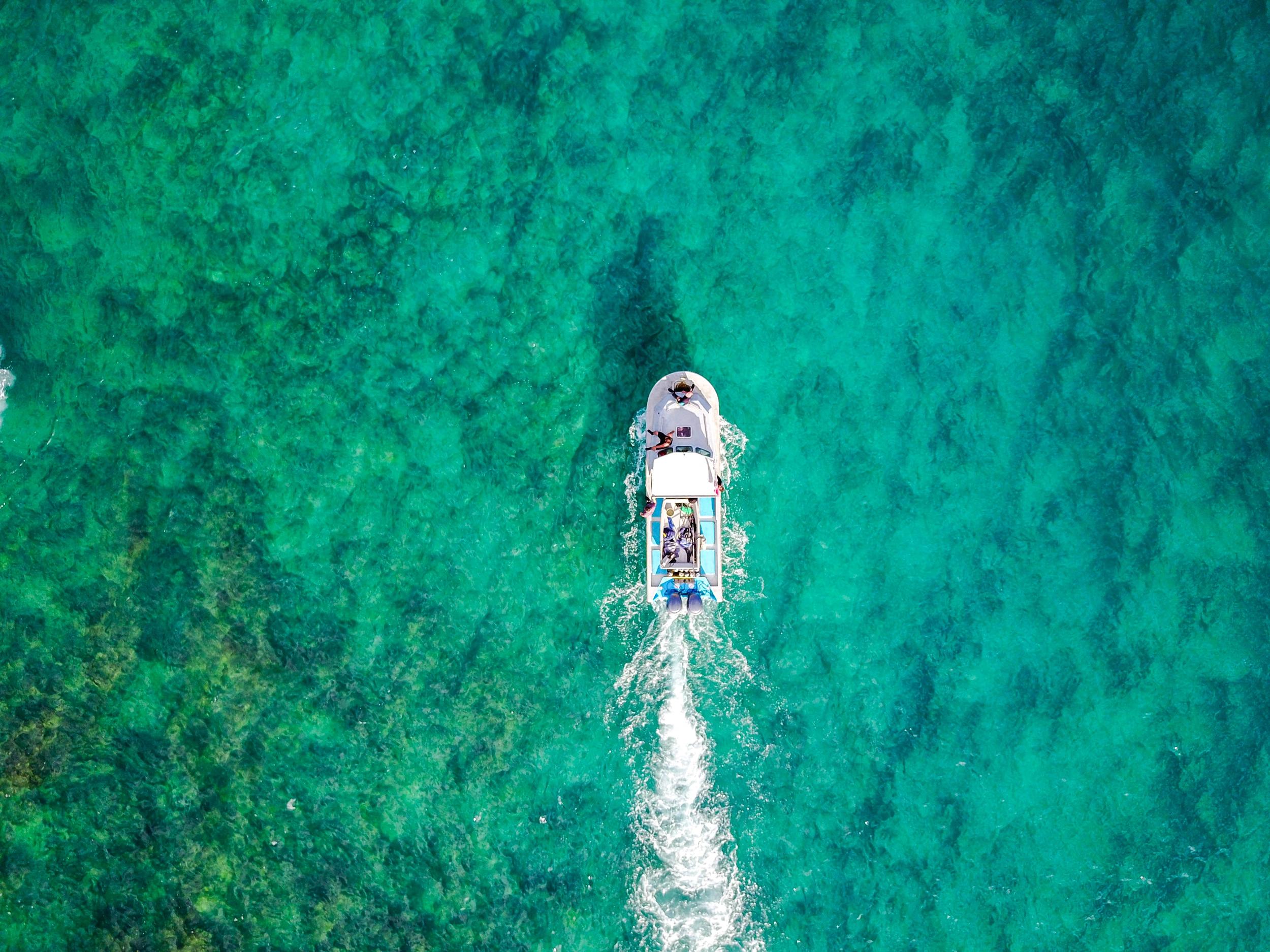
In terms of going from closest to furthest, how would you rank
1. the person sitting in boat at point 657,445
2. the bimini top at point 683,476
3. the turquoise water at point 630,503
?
the bimini top at point 683,476, the person sitting in boat at point 657,445, the turquoise water at point 630,503

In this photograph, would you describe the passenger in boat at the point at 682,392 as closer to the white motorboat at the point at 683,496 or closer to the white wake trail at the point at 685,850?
the white motorboat at the point at 683,496

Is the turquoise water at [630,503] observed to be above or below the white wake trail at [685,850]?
above

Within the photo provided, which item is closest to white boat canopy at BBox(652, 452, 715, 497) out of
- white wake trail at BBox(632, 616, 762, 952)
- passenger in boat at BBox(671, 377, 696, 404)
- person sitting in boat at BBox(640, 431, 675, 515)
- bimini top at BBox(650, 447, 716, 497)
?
bimini top at BBox(650, 447, 716, 497)

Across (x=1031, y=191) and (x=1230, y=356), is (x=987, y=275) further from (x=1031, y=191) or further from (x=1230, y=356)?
(x=1230, y=356)

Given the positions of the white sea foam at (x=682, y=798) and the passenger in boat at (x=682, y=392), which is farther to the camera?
the white sea foam at (x=682, y=798)

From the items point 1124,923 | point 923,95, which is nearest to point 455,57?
point 923,95

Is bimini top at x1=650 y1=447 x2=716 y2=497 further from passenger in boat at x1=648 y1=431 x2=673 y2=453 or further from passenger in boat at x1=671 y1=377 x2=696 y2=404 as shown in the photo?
passenger in boat at x1=671 y1=377 x2=696 y2=404

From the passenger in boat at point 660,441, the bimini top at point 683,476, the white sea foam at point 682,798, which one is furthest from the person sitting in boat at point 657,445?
the white sea foam at point 682,798
